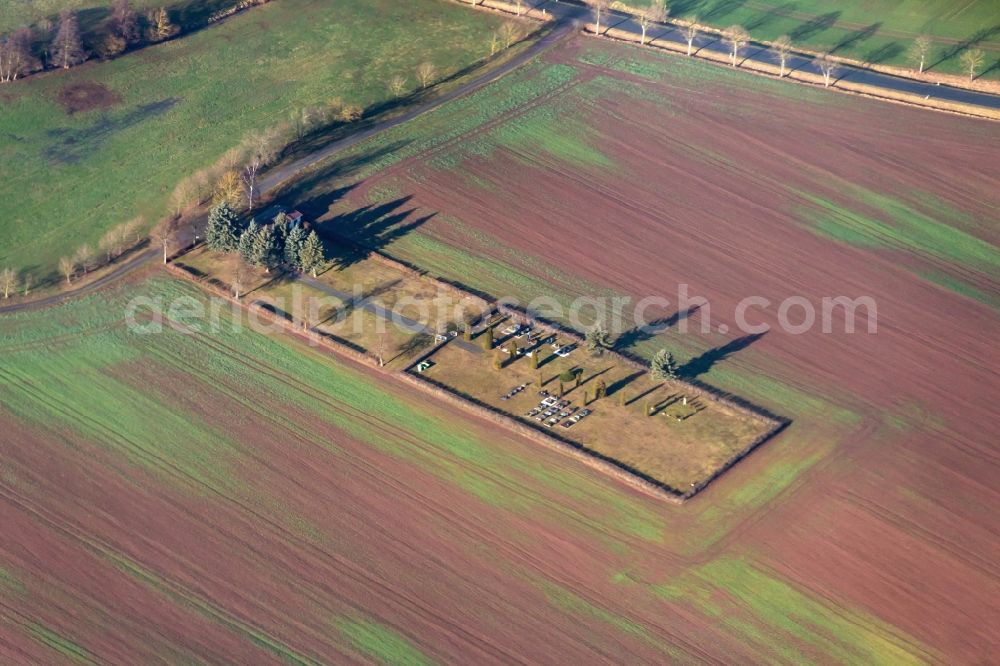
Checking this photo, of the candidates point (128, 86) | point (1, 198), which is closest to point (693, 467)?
point (1, 198)

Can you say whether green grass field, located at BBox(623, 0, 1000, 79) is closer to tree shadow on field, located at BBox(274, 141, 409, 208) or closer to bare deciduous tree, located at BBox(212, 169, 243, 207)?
tree shadow on field, located at BBox(274, 141, 409, 208)

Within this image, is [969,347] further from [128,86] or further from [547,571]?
[128,86]

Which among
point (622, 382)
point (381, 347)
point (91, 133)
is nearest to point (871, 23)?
point (622, 382)

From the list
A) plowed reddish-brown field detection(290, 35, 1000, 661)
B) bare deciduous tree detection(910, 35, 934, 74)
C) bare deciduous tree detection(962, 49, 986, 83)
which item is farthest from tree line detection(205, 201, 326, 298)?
bare deciduous tree detection(962, 49, 986, 83)

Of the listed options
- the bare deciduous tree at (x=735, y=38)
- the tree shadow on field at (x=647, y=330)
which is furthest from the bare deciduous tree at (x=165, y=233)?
the bare deciduous tree at (x=735, y=38)

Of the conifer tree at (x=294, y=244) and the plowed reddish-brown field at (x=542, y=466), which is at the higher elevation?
the conifer tree at (x=294, y=244)

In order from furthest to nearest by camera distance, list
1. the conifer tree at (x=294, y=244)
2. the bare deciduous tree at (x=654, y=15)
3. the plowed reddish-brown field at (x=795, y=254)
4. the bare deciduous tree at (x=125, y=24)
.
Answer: the bare deciduous tree at (x=654, y=15)
the bare deciduous tree at (x=125, y=24)
the conifer tree at (x=294, y=244)
the plowed reddish-brown field at (x=795, y=254)

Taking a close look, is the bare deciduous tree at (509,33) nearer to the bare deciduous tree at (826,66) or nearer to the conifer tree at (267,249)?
the bare deciduous tree at (826,66)

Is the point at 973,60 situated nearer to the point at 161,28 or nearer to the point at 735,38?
the point at 735,38
